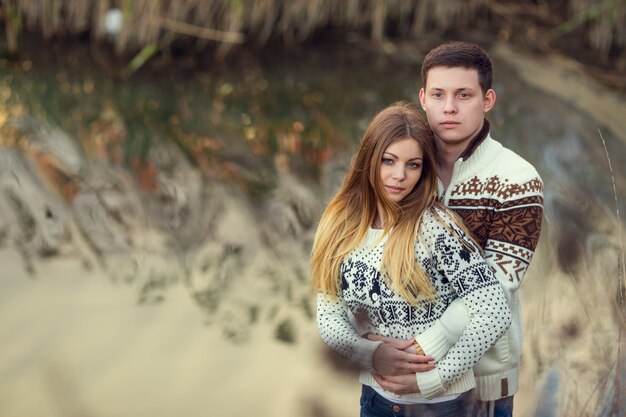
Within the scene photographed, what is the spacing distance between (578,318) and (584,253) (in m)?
0.27

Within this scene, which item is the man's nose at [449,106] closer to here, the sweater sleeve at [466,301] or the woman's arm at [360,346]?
the sweater sleeve at [466,301]

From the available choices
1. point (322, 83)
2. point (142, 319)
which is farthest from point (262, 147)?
point (142, 319)

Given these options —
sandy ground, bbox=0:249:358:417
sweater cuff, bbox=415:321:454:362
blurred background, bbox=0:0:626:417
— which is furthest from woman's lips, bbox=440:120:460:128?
sandy ground, bbox=0:249:358:417

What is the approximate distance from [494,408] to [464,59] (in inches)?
15.1

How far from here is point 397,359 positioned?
105 centimetres

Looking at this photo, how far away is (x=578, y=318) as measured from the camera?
Answer: 173 centimetres

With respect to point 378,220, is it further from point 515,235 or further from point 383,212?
point 515,235

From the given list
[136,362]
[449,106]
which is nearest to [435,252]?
[449,106]

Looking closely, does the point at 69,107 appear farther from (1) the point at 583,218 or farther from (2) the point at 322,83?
(1) the point at 583,218

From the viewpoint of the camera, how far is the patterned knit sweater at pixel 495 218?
3.43 ft

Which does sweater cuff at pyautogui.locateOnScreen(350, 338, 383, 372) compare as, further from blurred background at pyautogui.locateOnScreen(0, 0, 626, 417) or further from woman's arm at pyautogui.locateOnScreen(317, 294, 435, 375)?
blurred background at pyautogui.locateOnScreen(0, 0, 626, 417)

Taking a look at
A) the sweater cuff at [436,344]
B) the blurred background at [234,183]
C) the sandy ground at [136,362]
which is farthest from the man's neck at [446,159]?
the sandy ground at [136,362]

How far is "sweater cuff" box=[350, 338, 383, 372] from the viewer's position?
1.07m

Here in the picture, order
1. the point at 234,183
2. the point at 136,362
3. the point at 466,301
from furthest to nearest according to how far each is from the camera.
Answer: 1. the point at 234,183
2. the point at 136,362
3. the point at 466,301
